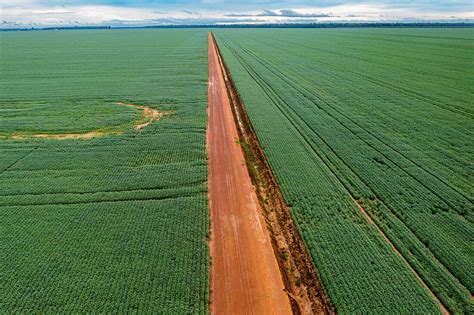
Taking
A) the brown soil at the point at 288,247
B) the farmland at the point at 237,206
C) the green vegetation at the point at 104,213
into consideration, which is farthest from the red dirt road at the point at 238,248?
the green vegetation at the point at 104,213

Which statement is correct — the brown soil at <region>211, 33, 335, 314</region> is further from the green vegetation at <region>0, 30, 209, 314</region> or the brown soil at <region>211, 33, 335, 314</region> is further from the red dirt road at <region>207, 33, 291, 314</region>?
the green vegetation at <region>0, 30, 209, 314</region>

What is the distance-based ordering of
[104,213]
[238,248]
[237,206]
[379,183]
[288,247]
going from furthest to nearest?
[379,183] → [237,206] → [104,213] → [288,247] → [238,248]

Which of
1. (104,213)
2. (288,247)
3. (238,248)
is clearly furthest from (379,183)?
(104,213)

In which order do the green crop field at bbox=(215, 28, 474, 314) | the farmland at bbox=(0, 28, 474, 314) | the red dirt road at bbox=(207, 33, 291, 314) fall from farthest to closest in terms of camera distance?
the green crop field at bbox=(215, 28, 474, 314) < the farmland at bbox=(0, 28, 474, 314) < the red dirt road at bbox=(207, 33, 291, 314)

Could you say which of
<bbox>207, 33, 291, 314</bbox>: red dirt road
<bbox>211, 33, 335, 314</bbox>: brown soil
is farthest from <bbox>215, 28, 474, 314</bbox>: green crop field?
<bbox>207, 33, 291, 314</bbox>: red dirt road

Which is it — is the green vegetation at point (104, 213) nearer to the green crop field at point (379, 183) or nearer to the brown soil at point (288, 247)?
the brown soil at point (288, 247)

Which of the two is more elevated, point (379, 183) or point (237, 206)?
point (379, 183)

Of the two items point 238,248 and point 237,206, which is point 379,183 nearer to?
point 237,206
